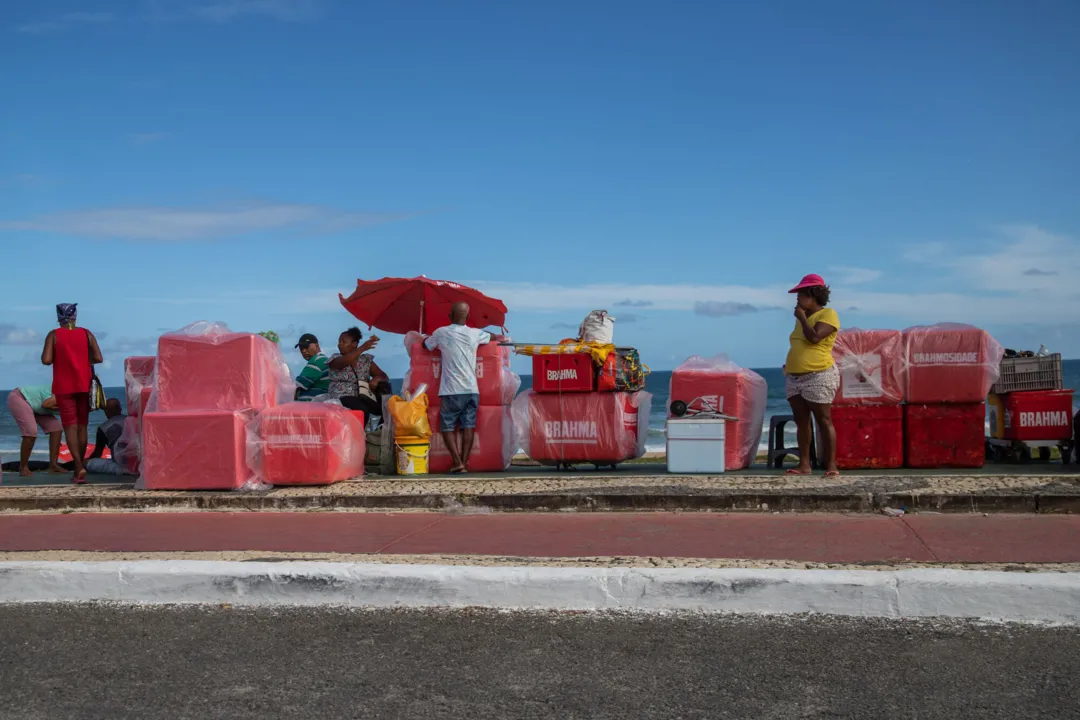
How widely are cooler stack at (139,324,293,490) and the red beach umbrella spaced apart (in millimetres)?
2115

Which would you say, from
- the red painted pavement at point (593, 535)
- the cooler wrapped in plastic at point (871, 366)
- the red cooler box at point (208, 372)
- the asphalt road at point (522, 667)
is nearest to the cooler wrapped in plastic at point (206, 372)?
the red cooler box at point (208, 372)

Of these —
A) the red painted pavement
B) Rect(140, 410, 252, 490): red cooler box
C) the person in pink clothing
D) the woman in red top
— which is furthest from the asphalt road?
the person in pink clothing

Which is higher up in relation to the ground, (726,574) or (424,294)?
(424,294)

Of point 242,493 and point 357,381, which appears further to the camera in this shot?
point 357,381

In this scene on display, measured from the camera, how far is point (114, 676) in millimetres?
3930

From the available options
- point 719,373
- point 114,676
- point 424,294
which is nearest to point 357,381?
point 424,294

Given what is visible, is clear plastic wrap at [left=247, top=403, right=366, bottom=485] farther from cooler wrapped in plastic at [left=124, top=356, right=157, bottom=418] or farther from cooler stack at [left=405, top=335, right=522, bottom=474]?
cooler wrapped in plastic at [left=124, top=356, right=157, bottom=418]

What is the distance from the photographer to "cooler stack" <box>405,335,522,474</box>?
9.73 metres

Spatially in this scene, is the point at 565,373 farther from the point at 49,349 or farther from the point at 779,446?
the point at 49,349

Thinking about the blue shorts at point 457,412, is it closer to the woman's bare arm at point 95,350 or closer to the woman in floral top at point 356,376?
the woman in floral top at point 356,376

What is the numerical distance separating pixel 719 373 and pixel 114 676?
6.28 metres

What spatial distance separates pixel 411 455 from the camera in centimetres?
949

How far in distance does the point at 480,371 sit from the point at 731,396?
239 centimetres

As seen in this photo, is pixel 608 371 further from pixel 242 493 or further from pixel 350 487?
pixel 242 493
